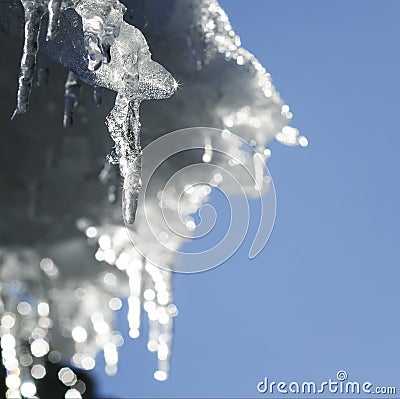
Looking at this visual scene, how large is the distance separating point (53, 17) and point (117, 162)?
0.81 meters

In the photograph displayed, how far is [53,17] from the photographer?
2150 mm

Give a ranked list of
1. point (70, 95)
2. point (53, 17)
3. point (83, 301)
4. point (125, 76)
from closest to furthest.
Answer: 1. point (53, 17)
2. point (125, 76)
3. point (70, 95)
4. point (83, 301)

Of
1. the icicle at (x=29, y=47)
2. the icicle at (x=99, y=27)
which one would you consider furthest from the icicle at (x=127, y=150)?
the icicle at (x=29, y=47)

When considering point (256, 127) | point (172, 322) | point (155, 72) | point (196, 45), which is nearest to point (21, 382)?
point (172, 322)

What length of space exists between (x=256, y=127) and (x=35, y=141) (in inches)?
81.4

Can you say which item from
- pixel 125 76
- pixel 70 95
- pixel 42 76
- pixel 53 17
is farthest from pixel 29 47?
pixel 42 76

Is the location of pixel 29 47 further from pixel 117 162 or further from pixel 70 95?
pixel 70 95

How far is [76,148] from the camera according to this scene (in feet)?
19.0

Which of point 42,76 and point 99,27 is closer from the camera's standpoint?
point 99,27

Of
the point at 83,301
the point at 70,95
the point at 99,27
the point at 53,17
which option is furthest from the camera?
the point at 83,301

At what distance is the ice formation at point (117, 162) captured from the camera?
2.74 m

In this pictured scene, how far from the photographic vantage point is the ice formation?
2.74 meters

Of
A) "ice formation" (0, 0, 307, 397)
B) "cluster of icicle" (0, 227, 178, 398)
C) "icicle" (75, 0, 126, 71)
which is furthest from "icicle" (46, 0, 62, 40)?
"cluster of icicle" (0, 227, 178, 398)

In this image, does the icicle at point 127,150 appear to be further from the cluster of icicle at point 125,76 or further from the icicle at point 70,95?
the icicle at point 70,95
